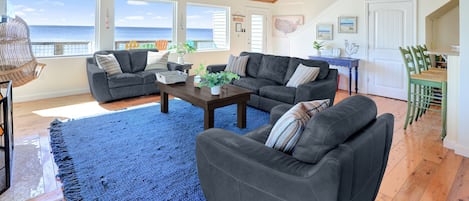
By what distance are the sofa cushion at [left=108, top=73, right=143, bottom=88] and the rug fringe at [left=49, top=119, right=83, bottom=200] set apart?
1358 millimetres

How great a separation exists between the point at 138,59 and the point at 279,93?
3.03m

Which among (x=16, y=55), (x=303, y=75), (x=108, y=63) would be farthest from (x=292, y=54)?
(x=16, y=55)

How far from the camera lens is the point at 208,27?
769 cm

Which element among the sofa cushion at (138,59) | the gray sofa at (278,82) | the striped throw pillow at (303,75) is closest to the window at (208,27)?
the sofa cushion at (138,59)

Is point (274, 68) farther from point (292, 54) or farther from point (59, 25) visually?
point (59, 25)

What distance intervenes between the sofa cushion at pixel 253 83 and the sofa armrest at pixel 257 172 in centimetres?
273

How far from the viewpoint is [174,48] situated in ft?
20.9

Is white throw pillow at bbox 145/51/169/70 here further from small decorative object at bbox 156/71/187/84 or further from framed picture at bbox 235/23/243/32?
framed picture at bbox 235/23/243/32

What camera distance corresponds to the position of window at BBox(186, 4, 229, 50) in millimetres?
7182

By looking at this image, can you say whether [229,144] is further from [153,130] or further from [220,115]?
[220,115]

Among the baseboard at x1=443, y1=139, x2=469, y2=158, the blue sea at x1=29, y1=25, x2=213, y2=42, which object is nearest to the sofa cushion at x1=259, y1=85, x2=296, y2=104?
the baseboard at x1=443, y1=139, x2=469, y2=158

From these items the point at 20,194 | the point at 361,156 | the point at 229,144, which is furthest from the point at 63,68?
the point at 361,156

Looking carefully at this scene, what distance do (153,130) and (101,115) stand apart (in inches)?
43.5

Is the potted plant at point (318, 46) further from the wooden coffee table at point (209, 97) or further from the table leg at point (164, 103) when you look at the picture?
the table leg at point (164, 103)
